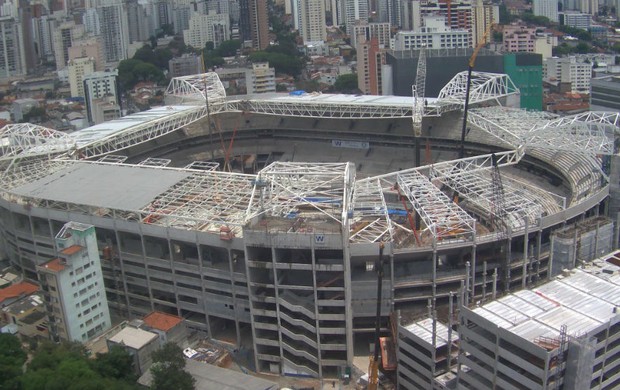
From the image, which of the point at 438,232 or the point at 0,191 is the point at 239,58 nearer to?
the point at 0,191

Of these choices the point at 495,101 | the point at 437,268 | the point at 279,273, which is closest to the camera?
the point at 279,273

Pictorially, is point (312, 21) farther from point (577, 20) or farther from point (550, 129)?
point (550, 129)

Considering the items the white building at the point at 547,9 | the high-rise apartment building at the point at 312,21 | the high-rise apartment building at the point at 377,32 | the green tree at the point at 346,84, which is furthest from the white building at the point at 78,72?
the white building at the point at 547,9

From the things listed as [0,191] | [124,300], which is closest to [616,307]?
[124,300]

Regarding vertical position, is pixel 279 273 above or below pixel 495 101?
below

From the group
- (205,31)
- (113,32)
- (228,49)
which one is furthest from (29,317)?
(113,32)

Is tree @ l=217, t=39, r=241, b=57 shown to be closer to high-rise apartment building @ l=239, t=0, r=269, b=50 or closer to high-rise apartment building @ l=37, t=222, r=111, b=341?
high-rise apartment building @ l=239, t=0, r=269, b=50
